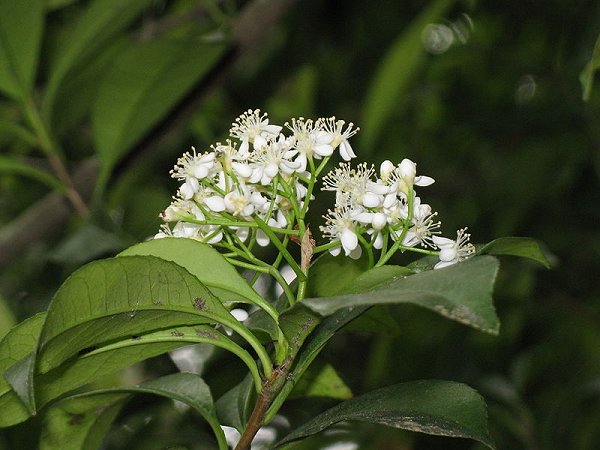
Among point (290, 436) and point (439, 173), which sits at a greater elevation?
point (439, 173)

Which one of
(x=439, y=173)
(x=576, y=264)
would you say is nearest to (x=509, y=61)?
(x=439, y=173)

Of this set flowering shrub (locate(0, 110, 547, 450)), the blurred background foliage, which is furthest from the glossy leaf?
the blurred background foliage

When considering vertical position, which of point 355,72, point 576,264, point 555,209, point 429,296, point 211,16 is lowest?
point 576,264

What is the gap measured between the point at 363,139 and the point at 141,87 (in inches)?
26.5

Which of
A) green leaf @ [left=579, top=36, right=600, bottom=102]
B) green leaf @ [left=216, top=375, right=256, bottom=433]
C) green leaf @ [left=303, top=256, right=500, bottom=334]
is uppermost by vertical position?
green leaf @ [left=579, top=36, right=600, bottom=102]

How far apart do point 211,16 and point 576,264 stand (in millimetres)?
1477

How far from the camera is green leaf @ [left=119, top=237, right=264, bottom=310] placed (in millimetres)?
814

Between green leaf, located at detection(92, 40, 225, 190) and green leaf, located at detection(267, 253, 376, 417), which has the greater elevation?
green leaf, located at detection(92, 40, 225, 190)

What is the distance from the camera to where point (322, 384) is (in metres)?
1.11

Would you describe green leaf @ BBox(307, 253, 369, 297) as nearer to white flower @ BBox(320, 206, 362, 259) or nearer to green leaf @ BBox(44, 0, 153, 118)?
white flower @ BBox(320, 206, 362, 259)

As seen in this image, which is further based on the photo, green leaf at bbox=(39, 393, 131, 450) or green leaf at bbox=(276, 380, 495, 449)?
green leaf at bbox=(39, 393, 131, 450)

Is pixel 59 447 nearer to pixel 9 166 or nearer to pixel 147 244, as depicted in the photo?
pixel 147 244

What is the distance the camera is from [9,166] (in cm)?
174

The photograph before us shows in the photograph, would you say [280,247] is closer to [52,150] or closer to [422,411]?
[422,411]
